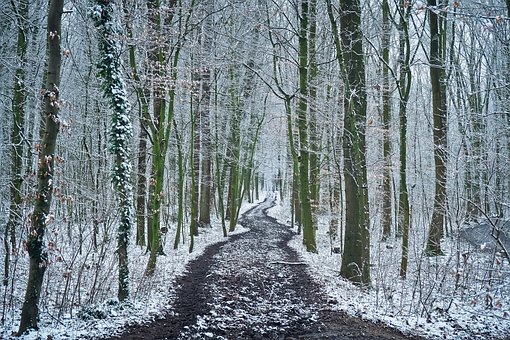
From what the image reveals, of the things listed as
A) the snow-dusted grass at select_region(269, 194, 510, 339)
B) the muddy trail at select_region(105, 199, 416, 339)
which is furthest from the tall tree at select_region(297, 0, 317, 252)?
the snow-dusted grass at select_region(269, 194, 510, 339)

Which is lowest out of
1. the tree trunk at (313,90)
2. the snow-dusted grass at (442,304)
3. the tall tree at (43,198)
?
the snow-dusted grass at (442,304)

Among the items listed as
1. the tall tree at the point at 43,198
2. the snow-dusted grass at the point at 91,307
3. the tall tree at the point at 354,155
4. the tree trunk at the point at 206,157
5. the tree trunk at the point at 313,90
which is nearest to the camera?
the tall tree at the point at 43,198

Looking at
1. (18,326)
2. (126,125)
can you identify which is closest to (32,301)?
(18,326)

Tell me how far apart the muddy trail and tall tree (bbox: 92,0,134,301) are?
1670mm

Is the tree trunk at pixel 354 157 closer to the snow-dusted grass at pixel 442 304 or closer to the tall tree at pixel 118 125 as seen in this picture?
the snow-dusted grass at pixel 442 304

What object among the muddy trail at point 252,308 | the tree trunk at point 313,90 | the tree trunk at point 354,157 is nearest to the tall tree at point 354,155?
the tree trunk at point 354,157

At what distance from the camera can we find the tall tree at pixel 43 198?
582cm

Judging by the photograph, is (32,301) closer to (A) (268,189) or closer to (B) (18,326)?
(B) (18,326)

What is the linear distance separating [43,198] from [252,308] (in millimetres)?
4545

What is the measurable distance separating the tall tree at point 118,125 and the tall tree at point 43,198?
5.08 ft

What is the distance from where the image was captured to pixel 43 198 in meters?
5.91

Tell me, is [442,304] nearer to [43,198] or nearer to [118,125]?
[118,125]

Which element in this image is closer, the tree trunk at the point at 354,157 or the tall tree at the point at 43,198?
the tall tree at the point at 43,198

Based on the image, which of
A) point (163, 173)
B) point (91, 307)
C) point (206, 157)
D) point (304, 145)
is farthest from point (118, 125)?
point (206, 157)
